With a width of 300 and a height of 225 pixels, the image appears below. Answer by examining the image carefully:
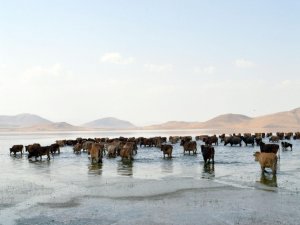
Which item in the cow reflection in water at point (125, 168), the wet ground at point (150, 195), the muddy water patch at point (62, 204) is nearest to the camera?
the wet ground at point (150, 195)

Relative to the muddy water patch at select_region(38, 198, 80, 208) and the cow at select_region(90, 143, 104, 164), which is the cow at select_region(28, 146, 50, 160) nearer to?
the cow at select_region(90, 143, 104, 164)

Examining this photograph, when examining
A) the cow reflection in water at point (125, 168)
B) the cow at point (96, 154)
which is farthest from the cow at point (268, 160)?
the cow at point (96, 154)

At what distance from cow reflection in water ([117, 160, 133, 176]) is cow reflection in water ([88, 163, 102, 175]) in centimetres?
106

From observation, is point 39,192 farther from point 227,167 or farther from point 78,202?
point 227,167

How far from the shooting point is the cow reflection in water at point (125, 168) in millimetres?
22538

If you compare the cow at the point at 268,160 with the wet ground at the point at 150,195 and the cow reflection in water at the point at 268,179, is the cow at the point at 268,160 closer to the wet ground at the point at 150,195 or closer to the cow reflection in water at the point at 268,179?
the cow reflection in water at the point at 268,179

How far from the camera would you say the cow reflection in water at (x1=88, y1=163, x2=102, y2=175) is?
907 inches

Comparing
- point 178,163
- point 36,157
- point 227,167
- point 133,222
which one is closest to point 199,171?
point 227,167

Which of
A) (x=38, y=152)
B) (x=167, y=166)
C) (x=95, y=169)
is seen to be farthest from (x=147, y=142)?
(x=95, y=169)

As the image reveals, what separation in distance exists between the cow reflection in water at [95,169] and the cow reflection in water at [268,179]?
8.23 metres

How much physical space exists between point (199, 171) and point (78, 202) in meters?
9.74

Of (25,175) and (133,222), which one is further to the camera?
(25,175)

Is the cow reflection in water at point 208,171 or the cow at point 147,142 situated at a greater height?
the cow at point 147,142

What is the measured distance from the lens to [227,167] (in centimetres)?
2488
